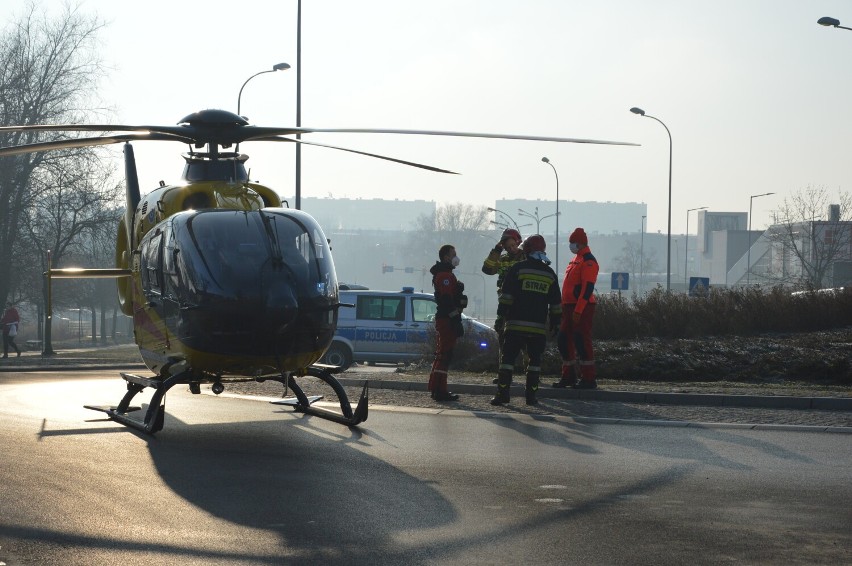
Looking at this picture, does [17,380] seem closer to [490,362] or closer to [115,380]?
[115,380]

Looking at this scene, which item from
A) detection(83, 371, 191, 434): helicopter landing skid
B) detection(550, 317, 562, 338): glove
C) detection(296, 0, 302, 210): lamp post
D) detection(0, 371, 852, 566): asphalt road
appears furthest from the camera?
detection(296, 0, 302, 210): lamp post

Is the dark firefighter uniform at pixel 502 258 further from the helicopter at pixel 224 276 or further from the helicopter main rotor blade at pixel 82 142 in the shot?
the helicopter main rotor blade at pixel 82 142

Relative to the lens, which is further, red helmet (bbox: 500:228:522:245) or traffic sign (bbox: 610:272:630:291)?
traffic sign (bbox: 610:272:630:291)

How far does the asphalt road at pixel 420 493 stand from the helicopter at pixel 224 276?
63 centimetres

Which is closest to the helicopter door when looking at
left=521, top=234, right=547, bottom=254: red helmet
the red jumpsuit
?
left=521, top=234, right=547, bottom=254: red helmet

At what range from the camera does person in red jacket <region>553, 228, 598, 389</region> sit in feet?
47.8

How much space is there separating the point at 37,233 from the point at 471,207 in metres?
105

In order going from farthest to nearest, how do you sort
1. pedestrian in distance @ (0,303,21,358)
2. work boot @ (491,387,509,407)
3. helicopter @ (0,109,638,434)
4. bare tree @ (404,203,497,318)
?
bare tree @ (404,203,497,318) → pedestrian in distance @ (0,303,21,358) → work boot @ (491,387,509,407) → helicopter @ (0,109,638,434)

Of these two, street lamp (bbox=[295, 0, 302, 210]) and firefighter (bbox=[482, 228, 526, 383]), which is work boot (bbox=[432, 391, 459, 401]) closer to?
firefighter (bbox=[482, 228, 526, 383])

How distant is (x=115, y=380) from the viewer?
18922 mm

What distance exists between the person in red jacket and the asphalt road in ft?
8.31

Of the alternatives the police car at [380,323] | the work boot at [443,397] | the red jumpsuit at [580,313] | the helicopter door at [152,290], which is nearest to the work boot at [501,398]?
the work boot at [443,397]

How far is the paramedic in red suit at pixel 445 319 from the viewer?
46.6 ft

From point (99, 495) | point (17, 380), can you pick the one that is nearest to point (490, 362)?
point (17, 380)
